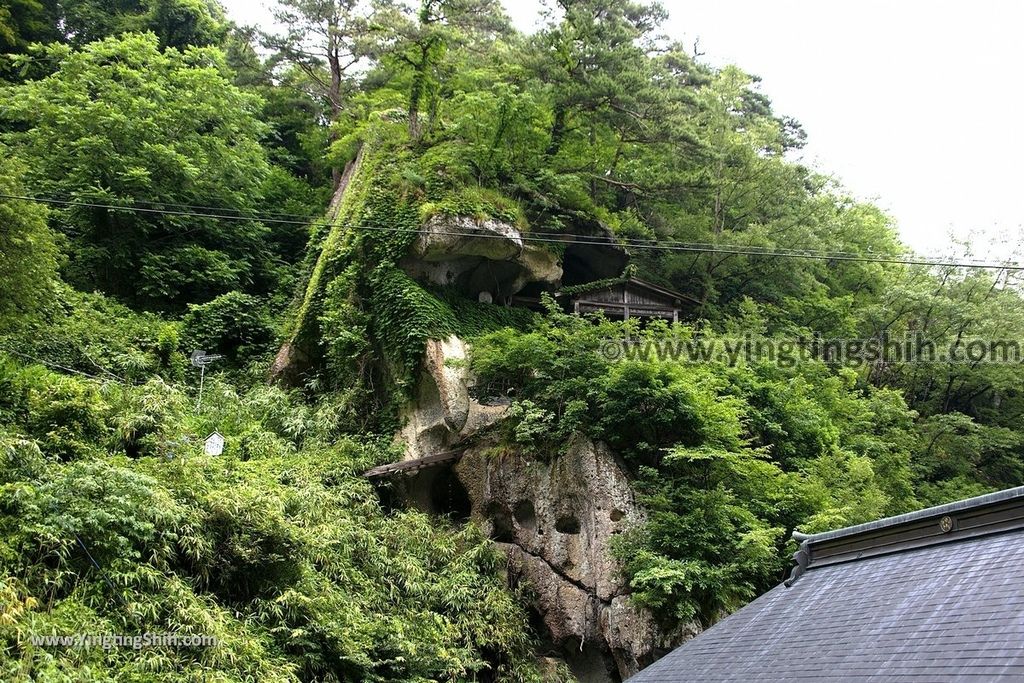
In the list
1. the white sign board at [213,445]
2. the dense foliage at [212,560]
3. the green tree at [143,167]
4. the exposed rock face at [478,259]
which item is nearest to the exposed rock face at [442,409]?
the dense foliage at [212,560]

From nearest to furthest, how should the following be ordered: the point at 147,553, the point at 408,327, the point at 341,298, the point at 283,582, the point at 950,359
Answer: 1. the point at 147,553
2. the point at 283,582
3. the point at 408,327
4. the point at 341,298
5. the point at 950,359

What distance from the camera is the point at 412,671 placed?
441 inches

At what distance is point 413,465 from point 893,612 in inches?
370

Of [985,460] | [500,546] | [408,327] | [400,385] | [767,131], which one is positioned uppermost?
[767,131]

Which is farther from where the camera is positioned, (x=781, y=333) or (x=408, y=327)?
(x=781, y=333)

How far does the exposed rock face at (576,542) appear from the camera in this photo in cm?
1284

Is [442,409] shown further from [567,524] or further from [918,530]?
[918,530]

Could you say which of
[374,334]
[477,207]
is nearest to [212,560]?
[374,334]

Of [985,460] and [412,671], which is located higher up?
[985,460]

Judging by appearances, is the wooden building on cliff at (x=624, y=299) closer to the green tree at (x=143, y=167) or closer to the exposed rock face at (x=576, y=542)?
the exposed rock face at (x=576, y=542)

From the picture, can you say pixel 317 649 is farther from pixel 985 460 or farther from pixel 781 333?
pixel 985 460

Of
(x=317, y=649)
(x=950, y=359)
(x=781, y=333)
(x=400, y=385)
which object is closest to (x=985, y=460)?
(x=950, y=359)

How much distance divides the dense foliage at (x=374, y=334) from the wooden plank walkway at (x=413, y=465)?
526 millimetres

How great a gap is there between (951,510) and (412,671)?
22.7 feet
